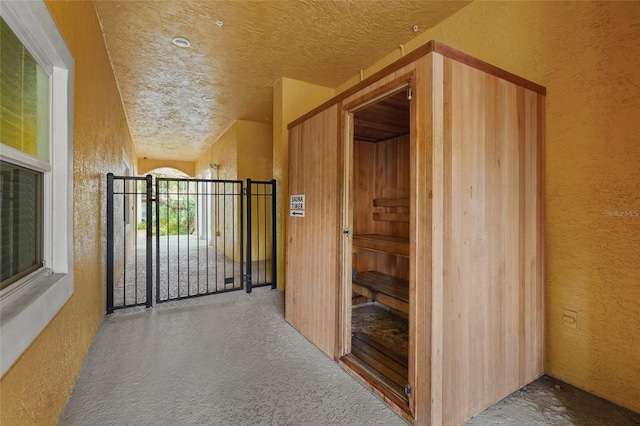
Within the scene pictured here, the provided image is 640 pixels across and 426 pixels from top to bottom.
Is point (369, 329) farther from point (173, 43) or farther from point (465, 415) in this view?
point (173, 43)

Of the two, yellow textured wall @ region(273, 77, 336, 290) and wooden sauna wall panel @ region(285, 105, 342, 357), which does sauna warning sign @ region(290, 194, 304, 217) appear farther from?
Answer: yellow textured wall @ region(273, 77, 336, 290)

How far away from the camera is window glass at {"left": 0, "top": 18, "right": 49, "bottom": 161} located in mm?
1180

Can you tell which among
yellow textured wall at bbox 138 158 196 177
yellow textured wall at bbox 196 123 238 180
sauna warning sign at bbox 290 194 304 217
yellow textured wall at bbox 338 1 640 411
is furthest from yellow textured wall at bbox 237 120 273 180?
yellow textured wall at bbox 138 158 196 177

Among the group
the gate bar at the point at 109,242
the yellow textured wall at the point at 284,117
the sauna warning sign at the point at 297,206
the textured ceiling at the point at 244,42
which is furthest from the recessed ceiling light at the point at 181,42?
the sauna warning sign at the point at 297,206

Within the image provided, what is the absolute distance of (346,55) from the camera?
337cm

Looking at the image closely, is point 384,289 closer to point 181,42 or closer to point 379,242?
point 379,242

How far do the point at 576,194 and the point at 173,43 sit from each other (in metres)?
3.86

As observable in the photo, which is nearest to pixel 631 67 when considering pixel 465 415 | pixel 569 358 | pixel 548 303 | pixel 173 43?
pixel 548 303

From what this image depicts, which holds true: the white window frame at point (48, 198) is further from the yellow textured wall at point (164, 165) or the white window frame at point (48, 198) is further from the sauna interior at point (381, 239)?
the yellow textured wall at point (164, 165)

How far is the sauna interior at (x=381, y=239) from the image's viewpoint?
228 centimetres

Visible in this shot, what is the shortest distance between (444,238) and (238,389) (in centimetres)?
163

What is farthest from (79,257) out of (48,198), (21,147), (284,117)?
(284,117)

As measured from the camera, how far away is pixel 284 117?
155 inches

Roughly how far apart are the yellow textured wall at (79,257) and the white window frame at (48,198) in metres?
0.12
